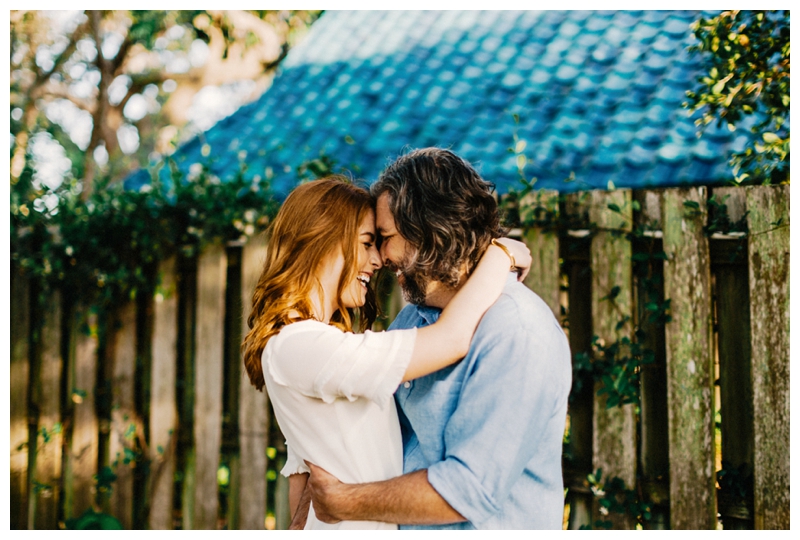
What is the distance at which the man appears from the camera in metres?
1.49

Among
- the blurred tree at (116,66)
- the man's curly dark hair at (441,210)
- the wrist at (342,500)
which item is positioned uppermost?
the blurred tree at (116,66)

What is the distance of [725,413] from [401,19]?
5.55 metres

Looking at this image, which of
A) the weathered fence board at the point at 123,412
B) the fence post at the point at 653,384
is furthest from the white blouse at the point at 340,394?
the weathered fence board at the point at 123,412

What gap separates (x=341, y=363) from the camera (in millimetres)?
1558

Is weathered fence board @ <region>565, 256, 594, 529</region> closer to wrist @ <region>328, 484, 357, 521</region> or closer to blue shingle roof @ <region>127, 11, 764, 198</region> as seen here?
blue shingle roof @ <region>127, 11, 764, 198</region>

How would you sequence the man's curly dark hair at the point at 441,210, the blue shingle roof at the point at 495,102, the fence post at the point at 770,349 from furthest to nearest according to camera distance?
the blue shingle roof at the point at 495,102 < the fence post at the point at 770,349 < the man's curly dark hair at the point at 441,210

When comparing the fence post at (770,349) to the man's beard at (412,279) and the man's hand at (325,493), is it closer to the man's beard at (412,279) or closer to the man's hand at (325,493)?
the man's beard at (412,279)

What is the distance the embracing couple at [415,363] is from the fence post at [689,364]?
0.81 meters

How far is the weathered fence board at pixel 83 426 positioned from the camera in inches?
130

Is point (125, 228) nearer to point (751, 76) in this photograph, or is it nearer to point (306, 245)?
point (306, 245)

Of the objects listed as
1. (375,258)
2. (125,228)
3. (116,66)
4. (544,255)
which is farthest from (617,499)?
(116,66)

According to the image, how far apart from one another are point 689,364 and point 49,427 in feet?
11.2

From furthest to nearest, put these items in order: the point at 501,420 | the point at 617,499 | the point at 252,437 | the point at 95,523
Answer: the point at 95,523, the point at 252,437, the point at 617,499, the point at 501,420
